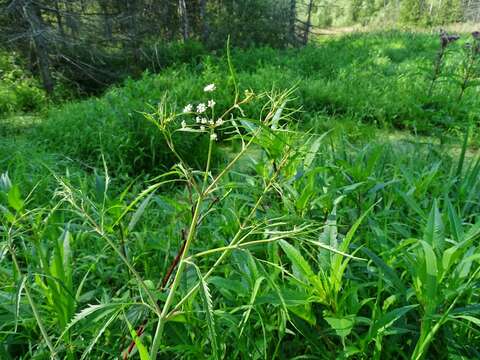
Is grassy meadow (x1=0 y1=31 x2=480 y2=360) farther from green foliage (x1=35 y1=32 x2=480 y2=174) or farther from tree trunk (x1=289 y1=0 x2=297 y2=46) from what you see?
tree trunk (x1=289 y1=0 x2=297 y2=46)

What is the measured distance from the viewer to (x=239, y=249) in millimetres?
681

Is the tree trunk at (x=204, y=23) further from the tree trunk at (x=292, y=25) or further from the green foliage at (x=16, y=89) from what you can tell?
the green foliage at (x=16, y=89)

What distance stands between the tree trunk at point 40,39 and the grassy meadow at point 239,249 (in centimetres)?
294

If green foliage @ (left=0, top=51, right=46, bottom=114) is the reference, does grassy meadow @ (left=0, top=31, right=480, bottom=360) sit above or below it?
above

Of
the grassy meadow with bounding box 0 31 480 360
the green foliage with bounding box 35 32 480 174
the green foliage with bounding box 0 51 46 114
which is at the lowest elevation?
the green foliage with bounding box 0 51 46 114

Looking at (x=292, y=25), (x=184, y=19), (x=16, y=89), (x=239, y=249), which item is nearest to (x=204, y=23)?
(x=184, y=19)

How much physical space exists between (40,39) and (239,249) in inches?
249

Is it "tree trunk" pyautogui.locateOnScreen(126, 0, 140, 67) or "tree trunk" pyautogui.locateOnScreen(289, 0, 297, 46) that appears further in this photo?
"tree trunk" pyautogui.locateOnScreen(289, 0, 297, 46)

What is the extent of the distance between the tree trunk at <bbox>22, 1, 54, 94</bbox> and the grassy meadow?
2942 millimetres

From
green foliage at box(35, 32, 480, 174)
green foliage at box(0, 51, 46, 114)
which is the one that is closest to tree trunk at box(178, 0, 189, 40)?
green foliage at box(35, 32, 480, 174)

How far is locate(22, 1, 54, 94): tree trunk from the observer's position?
17.9 ft

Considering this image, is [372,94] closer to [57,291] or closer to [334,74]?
[334,74]

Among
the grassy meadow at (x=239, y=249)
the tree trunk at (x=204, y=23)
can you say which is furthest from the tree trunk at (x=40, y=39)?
the tree trunk at (x=204, y=23)

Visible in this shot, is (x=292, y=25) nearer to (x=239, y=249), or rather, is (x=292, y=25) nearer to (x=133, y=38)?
(x=133, y=38)
